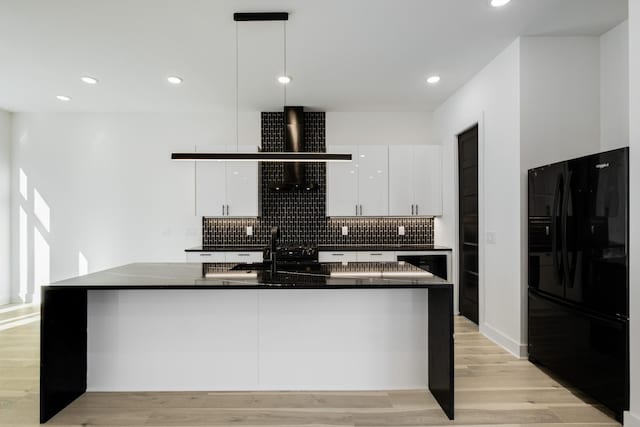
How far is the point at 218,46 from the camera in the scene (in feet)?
A: 10.9

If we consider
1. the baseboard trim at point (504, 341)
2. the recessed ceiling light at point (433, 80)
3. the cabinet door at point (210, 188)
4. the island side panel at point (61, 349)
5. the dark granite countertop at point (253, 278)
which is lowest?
the baseboard trim at point (504, 341)

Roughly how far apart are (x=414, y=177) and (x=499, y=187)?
5.32 feet

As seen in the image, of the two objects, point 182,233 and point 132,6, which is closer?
point 132,6

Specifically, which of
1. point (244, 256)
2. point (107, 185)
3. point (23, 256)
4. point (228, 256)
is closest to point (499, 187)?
point (244, 256)

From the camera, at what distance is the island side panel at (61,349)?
227cm

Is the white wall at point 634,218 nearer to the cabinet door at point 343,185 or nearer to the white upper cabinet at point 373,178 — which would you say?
the white upper cabinet at point 373,178

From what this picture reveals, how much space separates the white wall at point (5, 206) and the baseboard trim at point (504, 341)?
6.40 meters

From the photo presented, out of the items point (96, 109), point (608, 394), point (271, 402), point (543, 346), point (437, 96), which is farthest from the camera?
point (96, 109)

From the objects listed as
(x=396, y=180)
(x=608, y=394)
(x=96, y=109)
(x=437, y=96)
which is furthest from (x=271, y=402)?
(x=96, y=109)

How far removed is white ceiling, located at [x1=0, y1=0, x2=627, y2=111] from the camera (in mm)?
2744

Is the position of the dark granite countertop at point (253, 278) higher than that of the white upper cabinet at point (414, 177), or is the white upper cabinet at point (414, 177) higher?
the white upper cabinet at point (414, 177)

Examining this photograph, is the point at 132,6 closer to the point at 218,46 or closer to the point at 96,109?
the point at 218,46

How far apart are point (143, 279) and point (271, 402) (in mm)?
1164

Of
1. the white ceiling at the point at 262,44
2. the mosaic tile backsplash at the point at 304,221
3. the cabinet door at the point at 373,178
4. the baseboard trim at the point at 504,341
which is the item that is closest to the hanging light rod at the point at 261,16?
the white ceiling at the point at 262,44
